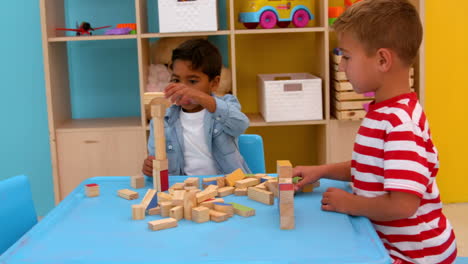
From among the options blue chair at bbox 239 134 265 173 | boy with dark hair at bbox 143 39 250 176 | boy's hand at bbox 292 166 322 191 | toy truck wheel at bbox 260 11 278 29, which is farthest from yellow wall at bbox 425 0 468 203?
boy's hand at bbox 292 166 322 191

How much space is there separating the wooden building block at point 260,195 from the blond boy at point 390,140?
12 cm

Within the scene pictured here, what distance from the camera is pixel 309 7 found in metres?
2.72

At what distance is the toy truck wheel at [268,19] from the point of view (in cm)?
259

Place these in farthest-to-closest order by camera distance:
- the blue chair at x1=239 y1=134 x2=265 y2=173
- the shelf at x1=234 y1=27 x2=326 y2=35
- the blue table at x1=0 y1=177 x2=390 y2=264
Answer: the shelf at x1=234 y1=27 x2=326 y2=35 < the blue chair at x1=239 y1=134 x2=265 y2=173 < the blue table at x1=0 y1=177 x2=390 y2=264

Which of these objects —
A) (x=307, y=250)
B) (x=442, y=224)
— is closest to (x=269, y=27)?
(x=442, y=224)

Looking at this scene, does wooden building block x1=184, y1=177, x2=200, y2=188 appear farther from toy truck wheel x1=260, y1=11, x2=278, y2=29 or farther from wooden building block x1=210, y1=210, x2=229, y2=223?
toy truck wheel x1=260, y1=11, x2=278, y2=29

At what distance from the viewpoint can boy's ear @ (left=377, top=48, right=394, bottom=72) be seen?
1.19 metres

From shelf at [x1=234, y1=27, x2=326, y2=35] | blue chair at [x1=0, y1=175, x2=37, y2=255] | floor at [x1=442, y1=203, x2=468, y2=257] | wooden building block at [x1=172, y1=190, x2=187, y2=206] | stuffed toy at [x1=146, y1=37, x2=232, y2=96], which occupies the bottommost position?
floor at [x1=442, y1=203, x2=468, y2=257]

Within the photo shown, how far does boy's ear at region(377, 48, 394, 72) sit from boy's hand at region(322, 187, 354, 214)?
0.28 meters

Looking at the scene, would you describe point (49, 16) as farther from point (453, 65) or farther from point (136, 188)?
point (453, 65)

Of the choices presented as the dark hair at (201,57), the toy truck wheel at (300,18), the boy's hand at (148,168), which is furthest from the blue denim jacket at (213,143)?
the toy truck wheel at (300,18)

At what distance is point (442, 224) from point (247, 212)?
43cm

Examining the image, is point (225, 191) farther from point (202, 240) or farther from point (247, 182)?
point (202, 240)

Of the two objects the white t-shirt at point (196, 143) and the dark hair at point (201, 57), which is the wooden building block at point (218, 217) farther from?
the dark hair at point (201, 57)
